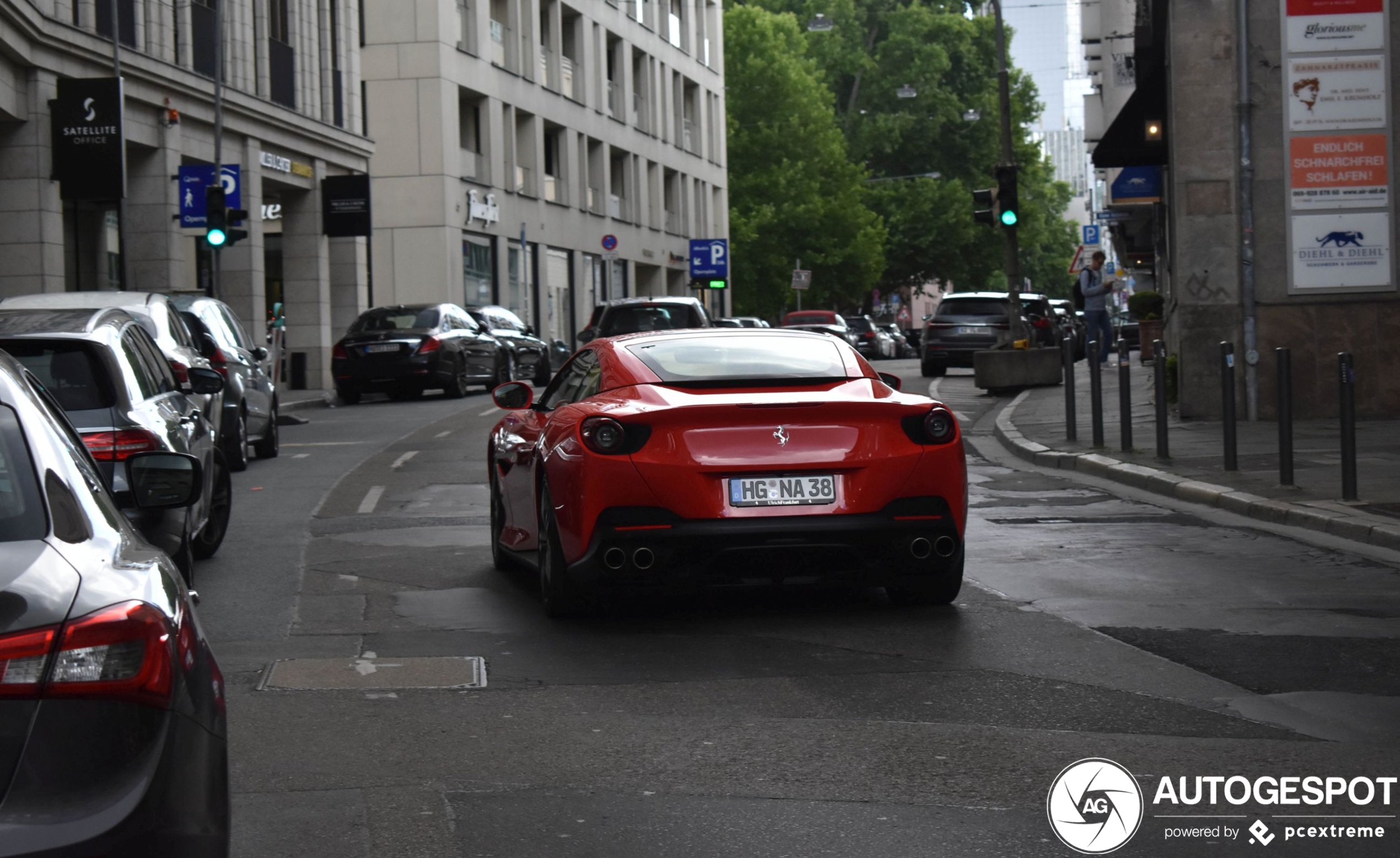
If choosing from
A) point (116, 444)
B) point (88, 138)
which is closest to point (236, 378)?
point (116, 444)

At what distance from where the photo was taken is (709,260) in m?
59.3

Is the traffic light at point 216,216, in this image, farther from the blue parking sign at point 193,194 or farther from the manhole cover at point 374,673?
the manhole cover at point 374,673

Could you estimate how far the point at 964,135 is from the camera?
80.1 metres

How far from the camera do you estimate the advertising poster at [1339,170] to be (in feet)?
63.1

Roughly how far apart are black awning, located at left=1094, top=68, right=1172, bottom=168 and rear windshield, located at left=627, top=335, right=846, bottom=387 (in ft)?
47.0

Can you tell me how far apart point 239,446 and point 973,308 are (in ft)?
68.7

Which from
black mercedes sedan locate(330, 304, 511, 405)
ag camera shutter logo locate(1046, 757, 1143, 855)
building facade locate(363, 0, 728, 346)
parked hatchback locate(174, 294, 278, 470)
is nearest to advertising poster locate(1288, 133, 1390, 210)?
parked hatchback locate(174, 294, 278, 470)

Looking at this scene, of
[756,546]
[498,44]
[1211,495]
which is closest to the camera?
[756,546]

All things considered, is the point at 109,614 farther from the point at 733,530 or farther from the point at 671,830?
the point at 733,530

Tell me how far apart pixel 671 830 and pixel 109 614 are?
204 centimetres

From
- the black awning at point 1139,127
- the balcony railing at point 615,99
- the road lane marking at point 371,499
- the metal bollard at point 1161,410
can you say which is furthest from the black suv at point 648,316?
the balcony railing at point 615,99

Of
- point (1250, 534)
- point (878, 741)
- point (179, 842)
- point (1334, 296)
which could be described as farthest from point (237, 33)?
point (179, 842)

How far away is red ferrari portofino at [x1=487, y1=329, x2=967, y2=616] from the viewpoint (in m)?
7.93

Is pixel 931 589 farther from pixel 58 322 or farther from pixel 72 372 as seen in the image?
pixel 58 322
